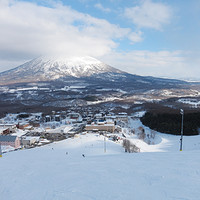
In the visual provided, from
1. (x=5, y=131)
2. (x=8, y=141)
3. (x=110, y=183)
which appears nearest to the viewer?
(x=110, y=183)

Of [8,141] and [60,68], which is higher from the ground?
[60,68]

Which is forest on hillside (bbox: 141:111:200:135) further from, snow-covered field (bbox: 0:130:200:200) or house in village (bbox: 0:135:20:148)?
house in village (bbox: 0:135:20:148)

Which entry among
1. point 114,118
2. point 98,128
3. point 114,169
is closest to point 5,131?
point 98,128

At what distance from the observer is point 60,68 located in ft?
502

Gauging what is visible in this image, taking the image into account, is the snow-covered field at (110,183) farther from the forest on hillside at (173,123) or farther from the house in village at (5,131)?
the house in village at (5,131)

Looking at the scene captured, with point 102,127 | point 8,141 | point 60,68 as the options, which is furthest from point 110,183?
point 60,68

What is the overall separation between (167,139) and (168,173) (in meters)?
18.9

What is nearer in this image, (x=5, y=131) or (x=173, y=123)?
(x=173, y=123)

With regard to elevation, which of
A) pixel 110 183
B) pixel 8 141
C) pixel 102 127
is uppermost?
pixel 110 183

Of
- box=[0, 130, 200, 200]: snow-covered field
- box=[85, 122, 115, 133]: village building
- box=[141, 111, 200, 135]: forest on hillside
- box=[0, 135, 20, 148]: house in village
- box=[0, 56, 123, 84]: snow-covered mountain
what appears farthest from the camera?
box=[0, 56, 123, 84]: snow-covered mountain

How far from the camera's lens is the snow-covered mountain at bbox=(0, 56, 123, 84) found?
13750cm

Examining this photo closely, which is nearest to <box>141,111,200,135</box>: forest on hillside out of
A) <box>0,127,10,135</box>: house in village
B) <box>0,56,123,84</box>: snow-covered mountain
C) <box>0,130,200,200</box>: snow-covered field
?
<box>0,130,200,200</box>: snow-covered field

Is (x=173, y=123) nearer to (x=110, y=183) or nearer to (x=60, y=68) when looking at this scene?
(x=110, y=183)

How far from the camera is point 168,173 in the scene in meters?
3.78
